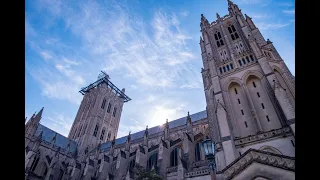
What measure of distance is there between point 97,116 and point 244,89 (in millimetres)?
44584

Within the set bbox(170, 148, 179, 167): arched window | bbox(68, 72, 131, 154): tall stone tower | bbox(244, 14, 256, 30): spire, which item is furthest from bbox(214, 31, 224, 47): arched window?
bbox(68, 72, 131, 154): tall stone tower

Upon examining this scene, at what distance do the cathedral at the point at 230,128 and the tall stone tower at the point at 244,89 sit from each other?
8 cm

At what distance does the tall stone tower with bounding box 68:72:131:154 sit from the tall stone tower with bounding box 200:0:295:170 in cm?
3773

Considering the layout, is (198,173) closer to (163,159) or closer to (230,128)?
(230,128)

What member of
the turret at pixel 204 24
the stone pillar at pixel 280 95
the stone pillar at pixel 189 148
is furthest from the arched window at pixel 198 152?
the turret at pixel 204 24

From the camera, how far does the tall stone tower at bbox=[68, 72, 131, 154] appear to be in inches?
2010

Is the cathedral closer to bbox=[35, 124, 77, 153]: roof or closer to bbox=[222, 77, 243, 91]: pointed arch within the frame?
bbox=[222, 77, 243, 91]: pointed arch

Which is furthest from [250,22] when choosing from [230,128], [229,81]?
[230,128]

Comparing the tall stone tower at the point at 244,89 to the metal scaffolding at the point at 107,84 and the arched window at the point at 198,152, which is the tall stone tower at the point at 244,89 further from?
the metal scaffolding at the point at 107,84

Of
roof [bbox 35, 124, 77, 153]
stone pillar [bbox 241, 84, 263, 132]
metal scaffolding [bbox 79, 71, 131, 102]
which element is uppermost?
metal scaffolding [bbox 79, 71, 131, 102]

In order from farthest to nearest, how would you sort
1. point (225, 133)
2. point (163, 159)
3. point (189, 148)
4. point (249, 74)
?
point (163, 159)
point (189, 148)
point (249, 74)
point (225, 133)

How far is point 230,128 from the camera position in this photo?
65.7 ft
